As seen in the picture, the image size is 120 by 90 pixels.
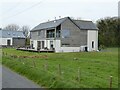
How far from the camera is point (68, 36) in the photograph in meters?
59.7

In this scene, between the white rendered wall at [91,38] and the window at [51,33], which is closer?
the window at [51,33]

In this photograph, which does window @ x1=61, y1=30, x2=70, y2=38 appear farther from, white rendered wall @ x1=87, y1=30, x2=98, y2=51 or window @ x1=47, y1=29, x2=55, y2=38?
white rendered wall @ x1=87, y1=30, x2=98, y2=51

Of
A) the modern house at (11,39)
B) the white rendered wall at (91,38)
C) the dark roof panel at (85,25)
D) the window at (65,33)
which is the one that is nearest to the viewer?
the window at (65,33)

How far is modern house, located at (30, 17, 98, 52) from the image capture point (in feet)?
193

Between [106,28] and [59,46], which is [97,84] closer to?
[59,46]

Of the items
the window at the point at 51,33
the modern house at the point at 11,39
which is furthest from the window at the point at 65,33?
the modern house at the point at 11,39

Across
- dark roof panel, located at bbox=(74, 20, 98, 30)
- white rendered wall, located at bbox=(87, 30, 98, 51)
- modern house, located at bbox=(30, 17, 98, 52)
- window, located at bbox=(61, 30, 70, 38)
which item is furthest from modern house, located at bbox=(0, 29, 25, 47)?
window, located at bbox=(61, 30, 70, 38)

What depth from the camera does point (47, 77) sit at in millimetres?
15602

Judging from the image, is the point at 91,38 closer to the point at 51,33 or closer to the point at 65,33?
the point at 65,33

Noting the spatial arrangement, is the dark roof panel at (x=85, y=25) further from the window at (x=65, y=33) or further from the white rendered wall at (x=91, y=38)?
the window at (x=65, y=33)

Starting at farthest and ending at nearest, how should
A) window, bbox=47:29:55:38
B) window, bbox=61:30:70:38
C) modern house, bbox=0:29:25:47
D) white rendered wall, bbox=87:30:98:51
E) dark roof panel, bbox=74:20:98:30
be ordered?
modern house, bbox=0:29:25:47, dark roof panel, bbox=74:20:98:30, white rendered wall, bbox=87:30:98:51, window, bbox=47:29:55:38, window, bbox=61:30:70:38

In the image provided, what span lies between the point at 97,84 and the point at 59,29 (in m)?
46.4

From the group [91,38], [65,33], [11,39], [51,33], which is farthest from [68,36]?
[11,39]

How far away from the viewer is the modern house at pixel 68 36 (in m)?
58.7
